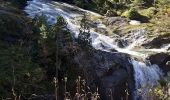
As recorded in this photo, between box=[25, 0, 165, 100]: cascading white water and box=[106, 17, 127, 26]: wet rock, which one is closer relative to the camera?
box=[25, 0, 165, 100]: cascading white water

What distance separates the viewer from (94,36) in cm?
2850

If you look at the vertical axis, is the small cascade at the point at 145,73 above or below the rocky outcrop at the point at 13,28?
below

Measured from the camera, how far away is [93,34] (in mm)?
28734

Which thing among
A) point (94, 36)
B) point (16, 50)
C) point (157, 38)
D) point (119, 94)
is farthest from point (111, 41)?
point (16, 50)

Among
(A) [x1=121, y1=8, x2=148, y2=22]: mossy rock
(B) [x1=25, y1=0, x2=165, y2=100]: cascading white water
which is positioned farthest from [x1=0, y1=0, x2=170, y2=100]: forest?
(A) [x1=121, y1=8, x2=148, y2=22]: mossy rock

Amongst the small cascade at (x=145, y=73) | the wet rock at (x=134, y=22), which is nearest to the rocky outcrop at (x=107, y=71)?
the small cascade at (x=145, y=73)

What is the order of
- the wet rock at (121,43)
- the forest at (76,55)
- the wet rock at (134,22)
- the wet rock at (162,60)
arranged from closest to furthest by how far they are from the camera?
the forest at (76,55), the wet rock at (162,60), the wet rock at (121,43), the wet rock at (134,22)

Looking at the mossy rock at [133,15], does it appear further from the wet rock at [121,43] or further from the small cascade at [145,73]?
the small cascade at [145,73]

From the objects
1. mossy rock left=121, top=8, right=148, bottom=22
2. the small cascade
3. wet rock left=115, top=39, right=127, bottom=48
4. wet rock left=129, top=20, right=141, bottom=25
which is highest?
mossy rock left=121, top=8, right=148, bottom=22

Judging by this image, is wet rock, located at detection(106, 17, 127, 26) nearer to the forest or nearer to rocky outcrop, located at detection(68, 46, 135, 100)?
the forest

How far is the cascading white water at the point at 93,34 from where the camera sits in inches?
950

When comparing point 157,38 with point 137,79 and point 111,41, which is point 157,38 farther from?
point 137,79

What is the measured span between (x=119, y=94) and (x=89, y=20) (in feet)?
38.3

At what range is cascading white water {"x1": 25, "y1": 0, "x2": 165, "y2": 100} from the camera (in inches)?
950
